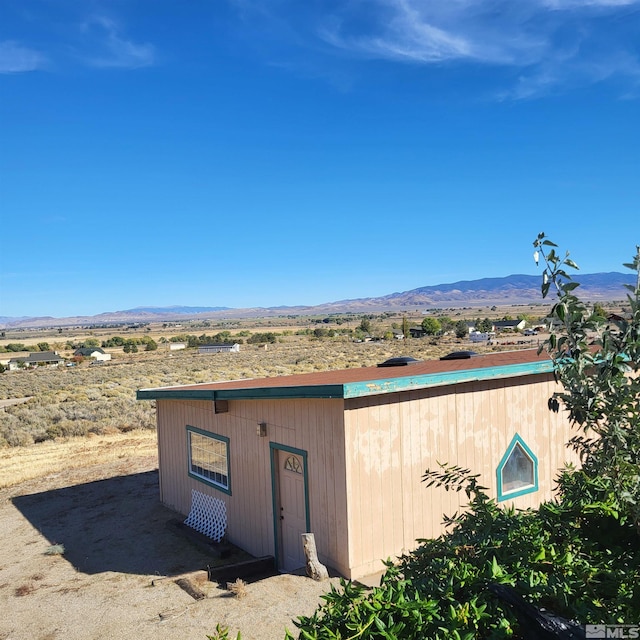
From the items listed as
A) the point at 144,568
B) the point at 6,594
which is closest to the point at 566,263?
the point at 144,568

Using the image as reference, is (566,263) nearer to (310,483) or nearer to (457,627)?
(457,627)

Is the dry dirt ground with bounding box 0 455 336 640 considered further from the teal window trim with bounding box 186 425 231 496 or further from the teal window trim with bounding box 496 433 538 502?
the teal window trim with bounding box 496 433 538 502

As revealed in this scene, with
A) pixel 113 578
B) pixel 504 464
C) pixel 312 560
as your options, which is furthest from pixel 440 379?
pixel 113 578

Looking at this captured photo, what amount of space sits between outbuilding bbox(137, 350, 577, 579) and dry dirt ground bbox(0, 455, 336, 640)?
875mm

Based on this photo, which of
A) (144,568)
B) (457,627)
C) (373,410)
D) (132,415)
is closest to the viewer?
(457,627)

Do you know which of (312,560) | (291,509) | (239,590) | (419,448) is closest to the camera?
(239,590)

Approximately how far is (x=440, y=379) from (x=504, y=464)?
2.34 metres

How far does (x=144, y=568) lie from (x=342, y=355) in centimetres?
4304

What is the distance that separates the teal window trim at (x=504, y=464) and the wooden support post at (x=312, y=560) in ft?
11.4

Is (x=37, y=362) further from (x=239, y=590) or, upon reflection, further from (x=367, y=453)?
(x=367, y=453)

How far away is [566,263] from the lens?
308 centimetres

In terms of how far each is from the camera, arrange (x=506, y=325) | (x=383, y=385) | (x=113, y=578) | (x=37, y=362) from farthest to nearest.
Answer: (x=506, y=325), (x=37, y=362), (x=113, y=578), (x=383, y=385)

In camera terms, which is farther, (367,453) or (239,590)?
(367,453)

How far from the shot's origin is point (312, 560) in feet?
25.4
